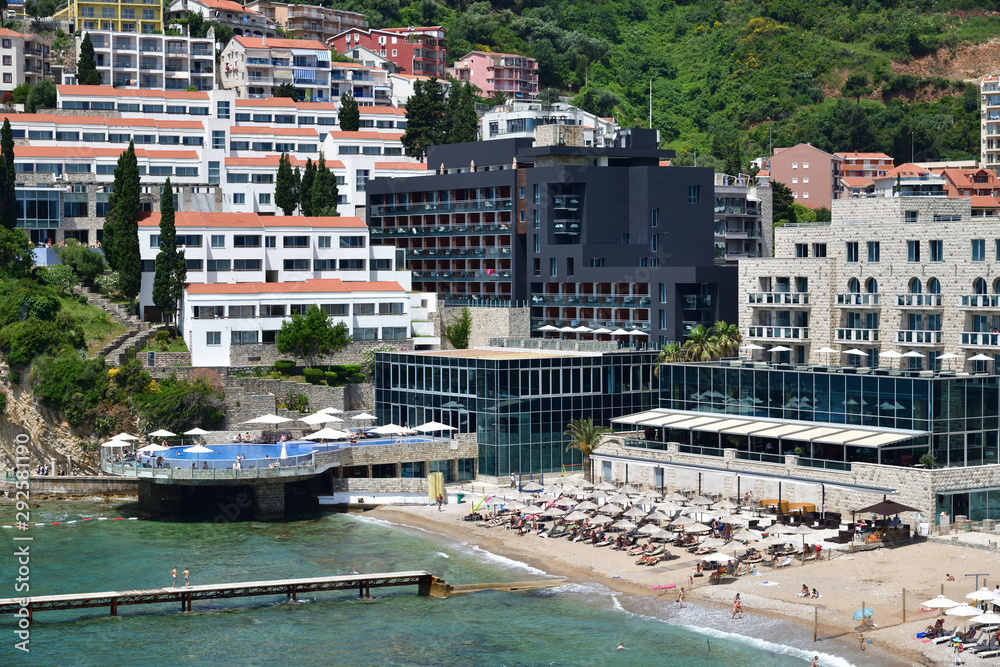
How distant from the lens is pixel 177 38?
196 meters

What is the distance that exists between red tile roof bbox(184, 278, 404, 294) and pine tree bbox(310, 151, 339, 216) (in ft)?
57.5

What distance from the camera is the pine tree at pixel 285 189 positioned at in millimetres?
148875

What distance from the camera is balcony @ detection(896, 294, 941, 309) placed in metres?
104

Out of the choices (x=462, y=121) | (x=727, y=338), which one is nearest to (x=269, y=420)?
(x=727, y=338)

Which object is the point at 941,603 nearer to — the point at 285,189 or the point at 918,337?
the point at 918,337

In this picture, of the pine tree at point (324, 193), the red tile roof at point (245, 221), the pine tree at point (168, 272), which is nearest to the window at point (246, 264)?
the red tile roof at point (245, 221)

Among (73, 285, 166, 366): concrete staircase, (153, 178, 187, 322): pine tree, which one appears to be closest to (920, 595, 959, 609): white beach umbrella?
(73, 285, 166, 366): concrete staircase

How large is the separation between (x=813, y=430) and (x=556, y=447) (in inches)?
852

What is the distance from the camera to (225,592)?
7675 cm

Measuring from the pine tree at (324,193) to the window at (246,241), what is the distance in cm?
1198

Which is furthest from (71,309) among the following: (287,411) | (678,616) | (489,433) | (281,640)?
(678,616)

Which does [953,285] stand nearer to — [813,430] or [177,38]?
[813,430]

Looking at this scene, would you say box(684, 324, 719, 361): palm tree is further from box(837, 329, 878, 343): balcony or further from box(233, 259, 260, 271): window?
box(233, 259, 260, 271): window

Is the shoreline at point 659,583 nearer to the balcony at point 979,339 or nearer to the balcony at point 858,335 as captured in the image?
the balcony at point 979,339
